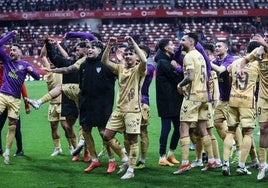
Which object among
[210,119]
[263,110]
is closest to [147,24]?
[210,119]

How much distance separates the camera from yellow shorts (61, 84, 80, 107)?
1080 centimetres

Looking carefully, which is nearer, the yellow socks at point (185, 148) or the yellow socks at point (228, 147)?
the yellow socks at point (228, 147)

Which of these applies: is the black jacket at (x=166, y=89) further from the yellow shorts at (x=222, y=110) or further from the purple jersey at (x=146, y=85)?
the yellow shorts at (x=222, y=110)

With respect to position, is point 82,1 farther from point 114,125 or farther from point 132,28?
point 114,125

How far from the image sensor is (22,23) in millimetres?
58438

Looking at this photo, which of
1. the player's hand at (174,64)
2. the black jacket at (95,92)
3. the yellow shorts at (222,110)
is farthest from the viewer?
the yellow shorts at (222,110)

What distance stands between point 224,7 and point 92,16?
1379 centimetres

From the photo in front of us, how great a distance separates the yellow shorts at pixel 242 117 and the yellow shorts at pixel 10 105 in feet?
13.0

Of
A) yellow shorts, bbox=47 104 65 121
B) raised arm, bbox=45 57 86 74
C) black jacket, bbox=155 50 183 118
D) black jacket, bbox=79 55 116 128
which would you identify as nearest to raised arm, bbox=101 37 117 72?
black jacket, bbox=79 55 116 128

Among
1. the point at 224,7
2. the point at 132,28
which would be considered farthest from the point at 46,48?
the point at 224,7

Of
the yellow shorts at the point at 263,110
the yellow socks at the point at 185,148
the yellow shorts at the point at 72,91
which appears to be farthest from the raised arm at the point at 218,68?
the yellow shorts at the point at 72,91

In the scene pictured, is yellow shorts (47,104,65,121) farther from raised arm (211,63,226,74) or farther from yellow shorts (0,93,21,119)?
raised arm (211,63,226,74)

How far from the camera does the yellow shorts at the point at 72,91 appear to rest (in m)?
10.8

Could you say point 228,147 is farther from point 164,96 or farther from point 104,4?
point 104,4
